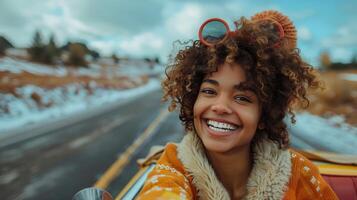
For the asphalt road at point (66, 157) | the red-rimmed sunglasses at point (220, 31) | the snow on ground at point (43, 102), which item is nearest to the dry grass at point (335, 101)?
the asphalt road at point (66, 157)

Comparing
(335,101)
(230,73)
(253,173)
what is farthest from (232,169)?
(335,101)

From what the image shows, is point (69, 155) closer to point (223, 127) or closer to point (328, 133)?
point (223, 127)

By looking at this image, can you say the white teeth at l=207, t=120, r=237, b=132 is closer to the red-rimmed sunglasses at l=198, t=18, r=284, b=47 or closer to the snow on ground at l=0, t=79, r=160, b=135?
the red-rimmed sunglasses at l=198, t=18, r=284, b=47

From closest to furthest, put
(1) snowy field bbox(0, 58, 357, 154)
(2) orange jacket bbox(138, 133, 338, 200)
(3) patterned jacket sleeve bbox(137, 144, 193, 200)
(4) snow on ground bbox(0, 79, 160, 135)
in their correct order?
(3) patterned jacket sleeve bbox(137, 144, 193, 200), (2) orange jacket bbox(138, 133, 338, 200), (1) snowy field bbox(0, 58, 357, 154), (4) snow on ground bbox(0, 79, 160, 135)

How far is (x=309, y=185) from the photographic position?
1897mm

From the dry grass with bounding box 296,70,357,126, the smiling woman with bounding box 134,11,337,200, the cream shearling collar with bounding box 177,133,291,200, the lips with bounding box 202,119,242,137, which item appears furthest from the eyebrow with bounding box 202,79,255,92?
the dry grass with bounding box 296,70,357,126

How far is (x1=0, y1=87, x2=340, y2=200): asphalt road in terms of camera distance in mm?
4504

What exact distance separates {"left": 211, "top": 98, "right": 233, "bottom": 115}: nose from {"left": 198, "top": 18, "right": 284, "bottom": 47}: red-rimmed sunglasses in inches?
12.2

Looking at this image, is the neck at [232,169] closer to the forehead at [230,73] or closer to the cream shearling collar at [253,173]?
the cream shearling collar at [253,173]

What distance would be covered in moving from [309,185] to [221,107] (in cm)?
64

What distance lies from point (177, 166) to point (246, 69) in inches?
23.6

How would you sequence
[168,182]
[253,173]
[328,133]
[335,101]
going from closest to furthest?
[168,182] → [253,173] → [328,133] → [335,101]

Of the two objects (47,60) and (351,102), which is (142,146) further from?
(47,60)

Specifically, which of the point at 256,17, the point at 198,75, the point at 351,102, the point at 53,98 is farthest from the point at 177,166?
the point at 351,102
